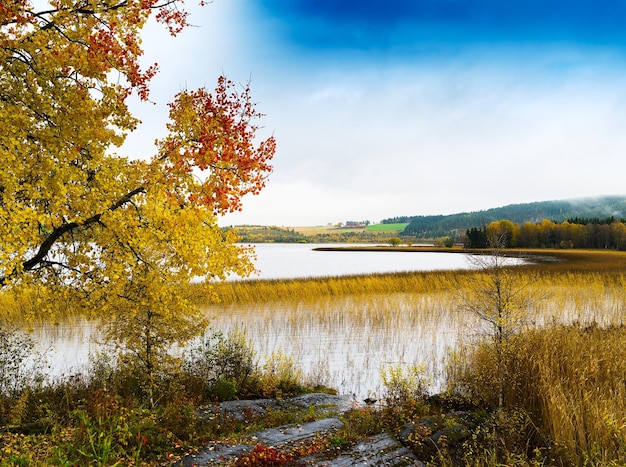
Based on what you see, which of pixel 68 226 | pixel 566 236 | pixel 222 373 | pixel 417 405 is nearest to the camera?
pixel 68 226

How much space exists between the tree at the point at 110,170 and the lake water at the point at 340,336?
209cm

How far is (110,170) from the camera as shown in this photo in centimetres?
902

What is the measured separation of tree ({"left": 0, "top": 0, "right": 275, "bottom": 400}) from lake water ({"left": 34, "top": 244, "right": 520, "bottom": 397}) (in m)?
2.09

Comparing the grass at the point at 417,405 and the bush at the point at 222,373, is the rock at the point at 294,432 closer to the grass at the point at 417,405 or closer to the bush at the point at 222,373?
the grass at the point at 417,405

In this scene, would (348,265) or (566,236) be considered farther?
(566,236)

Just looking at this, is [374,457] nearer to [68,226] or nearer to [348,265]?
[68,226]

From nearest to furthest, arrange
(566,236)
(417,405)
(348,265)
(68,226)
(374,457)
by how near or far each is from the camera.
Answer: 1. (374,457)
2. (68,226)
3. (417,405)
4. (348,265)
5. (566,236)

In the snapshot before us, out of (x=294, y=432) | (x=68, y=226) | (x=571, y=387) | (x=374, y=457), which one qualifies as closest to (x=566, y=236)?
(x=571, y=387)

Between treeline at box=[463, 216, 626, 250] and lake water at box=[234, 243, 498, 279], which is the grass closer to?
lake water at box=[234, 243, 498, 279]

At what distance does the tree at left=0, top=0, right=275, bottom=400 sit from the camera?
27.3ft

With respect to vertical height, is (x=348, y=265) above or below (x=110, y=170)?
below

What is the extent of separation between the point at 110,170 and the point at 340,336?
1110 centimetres

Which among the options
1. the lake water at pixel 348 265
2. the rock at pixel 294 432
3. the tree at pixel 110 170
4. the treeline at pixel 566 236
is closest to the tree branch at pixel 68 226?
the tree at pixel 110 170

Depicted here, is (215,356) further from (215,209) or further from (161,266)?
(215,209)
